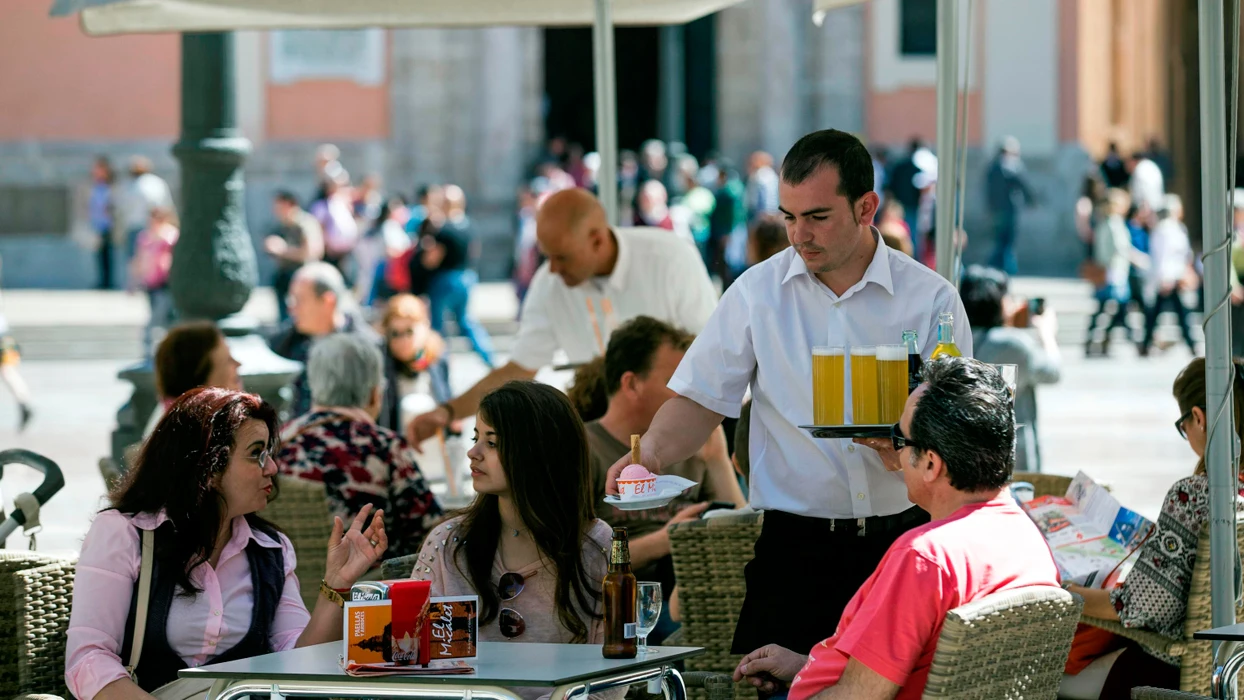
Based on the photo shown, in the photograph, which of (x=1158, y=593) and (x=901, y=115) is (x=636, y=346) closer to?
(x=1158, y=593)

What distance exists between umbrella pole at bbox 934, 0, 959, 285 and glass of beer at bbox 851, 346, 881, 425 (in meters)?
1.96

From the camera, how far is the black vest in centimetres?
394

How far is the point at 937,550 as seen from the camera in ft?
10.7

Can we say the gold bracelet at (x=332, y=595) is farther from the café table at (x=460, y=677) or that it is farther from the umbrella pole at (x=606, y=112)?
the umbrella pole at (x=606, y=112)

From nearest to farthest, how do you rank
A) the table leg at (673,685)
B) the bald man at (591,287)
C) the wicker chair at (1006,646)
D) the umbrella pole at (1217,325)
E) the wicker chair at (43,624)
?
the wicker chair at (1006,646), the table leg at (673,685), the wicker chair at (43,624), the umbrella pole at (1217,325), the bald man at (591,287)

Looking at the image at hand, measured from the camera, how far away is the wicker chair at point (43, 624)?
404 centimetres

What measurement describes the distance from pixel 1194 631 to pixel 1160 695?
54 cm

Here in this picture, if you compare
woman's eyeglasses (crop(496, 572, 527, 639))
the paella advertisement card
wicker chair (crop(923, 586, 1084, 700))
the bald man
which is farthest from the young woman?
the bald man

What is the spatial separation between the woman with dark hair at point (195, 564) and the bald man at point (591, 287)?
2.43 metres

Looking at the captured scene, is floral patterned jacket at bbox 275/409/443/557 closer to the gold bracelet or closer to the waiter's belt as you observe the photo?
the gold bracelet

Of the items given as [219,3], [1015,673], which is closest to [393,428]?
[219,3]

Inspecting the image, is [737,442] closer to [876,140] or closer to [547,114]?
[876,140]

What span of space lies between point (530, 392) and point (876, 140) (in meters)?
24.0

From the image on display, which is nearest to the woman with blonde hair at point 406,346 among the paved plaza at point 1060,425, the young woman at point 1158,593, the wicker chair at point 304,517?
the paved plaza at point 1060,425
